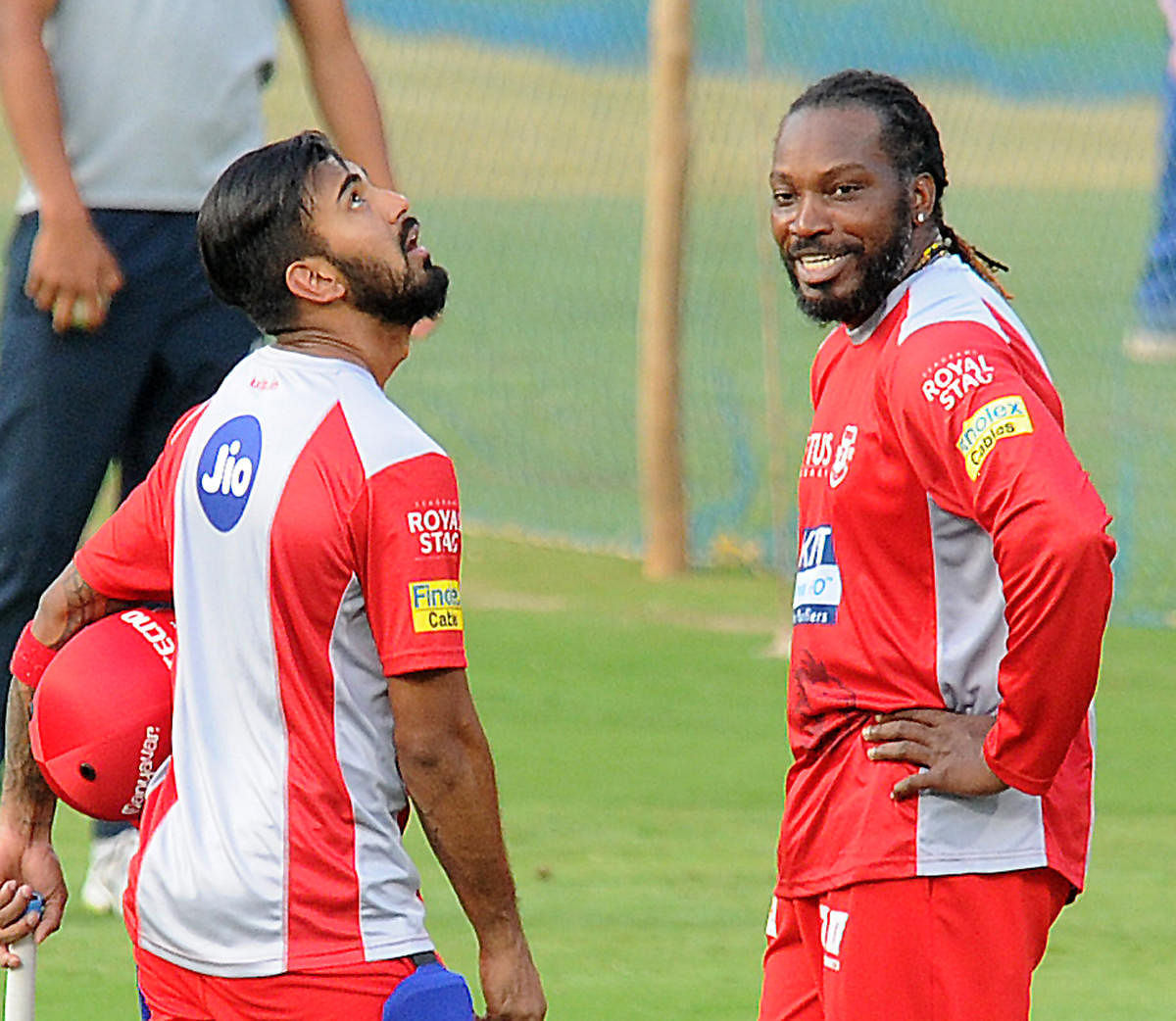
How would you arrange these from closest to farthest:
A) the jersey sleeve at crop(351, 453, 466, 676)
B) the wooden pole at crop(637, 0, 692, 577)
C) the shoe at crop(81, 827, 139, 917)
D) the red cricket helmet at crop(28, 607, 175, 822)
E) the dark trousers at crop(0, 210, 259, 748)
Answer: the jersey sleeve at crop(351, 453, 466, 676) → the red cricket helmet at crop(28, 607, 175, 822) → the dark trousers at crop(0, 210, 259, 748) → the shoe at crop(81, 827, 139, 917) → the wooden pole at crop(637, 0, 692, 577)

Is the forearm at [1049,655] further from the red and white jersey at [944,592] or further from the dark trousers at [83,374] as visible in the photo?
the dark trousers at [83,374]

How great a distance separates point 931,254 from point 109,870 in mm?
2511

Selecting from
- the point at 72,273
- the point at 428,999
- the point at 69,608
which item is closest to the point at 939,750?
the point at 428,999

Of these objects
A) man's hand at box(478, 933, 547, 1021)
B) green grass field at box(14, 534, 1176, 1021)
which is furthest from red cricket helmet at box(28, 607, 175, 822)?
green grass field at box(14, 534, 1176, 1021)

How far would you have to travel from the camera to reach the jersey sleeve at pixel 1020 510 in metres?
3.22

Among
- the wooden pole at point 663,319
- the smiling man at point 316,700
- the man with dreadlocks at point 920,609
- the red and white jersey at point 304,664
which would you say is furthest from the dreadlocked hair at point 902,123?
the wooden pole at point 663,319

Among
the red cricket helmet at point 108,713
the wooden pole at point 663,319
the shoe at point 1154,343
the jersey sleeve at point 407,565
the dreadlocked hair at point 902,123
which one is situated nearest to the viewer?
the jersey sleeve at point 407,565

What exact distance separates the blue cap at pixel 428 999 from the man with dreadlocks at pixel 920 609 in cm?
59

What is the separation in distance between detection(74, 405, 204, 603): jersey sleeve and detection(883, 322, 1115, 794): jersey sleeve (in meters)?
0.93

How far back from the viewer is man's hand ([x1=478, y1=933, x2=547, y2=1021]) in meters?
3.14

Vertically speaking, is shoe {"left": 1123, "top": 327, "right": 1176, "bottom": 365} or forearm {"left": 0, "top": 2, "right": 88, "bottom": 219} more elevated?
forearm {"left": 0, "top": 2, "right": 88, "bottom": 219}

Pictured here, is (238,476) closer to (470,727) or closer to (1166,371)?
(470,727)

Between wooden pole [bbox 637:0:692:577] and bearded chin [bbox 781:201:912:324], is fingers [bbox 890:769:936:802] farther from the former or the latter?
wooden pole [bbox 637:0:692:577]

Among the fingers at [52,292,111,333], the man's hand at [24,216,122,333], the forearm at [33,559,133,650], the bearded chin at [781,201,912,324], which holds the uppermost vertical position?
the bearded chin at [781,201,912,324]
